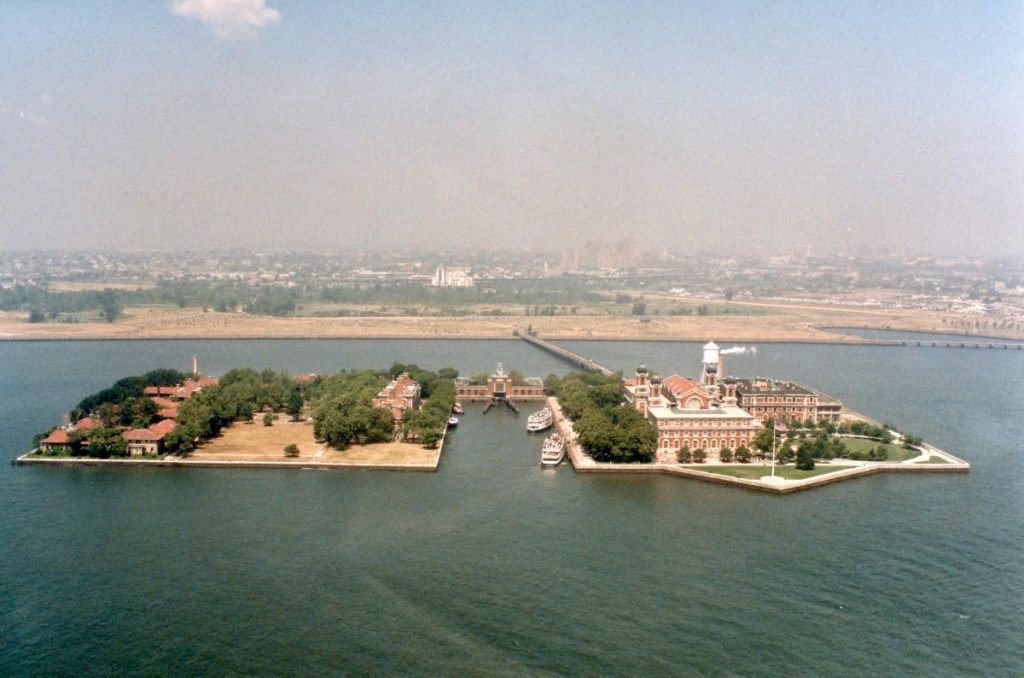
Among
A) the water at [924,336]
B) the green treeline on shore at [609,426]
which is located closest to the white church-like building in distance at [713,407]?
the green treeline on shore at [609,426]

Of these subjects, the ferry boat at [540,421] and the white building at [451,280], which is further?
the white building at [451,280]

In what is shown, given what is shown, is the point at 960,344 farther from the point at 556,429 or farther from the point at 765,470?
the point at 765,470

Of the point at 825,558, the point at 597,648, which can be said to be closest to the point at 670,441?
the point at 825,558

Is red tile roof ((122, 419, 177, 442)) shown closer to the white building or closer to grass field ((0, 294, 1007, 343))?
grass field ((0, 294, 1007, 343))

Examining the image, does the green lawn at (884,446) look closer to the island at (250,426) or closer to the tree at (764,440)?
the tree at (764,440)

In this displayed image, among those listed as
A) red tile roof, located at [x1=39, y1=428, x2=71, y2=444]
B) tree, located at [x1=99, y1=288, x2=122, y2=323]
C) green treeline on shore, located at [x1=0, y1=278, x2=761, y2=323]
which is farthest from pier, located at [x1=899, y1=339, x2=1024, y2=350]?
tree, located at [x1=99, y1=288, x2=122, y2=323]

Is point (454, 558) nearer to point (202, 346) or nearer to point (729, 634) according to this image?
point (729, 634)

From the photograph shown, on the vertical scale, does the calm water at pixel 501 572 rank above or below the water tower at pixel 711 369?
below

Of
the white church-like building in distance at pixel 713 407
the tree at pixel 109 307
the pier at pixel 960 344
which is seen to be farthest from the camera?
the tree at pixel 109 307
